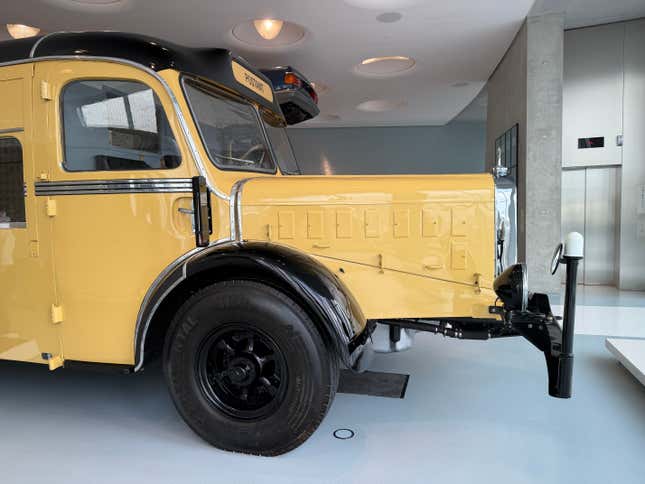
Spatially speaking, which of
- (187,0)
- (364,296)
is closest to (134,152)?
(364,296)

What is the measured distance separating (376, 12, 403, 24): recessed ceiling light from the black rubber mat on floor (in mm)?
5086

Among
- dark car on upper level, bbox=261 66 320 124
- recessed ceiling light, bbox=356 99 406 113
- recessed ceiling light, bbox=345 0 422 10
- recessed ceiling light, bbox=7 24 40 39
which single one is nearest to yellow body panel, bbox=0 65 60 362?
dark car on upper level, bbox=261 66 320 124

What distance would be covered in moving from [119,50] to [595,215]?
7347mm

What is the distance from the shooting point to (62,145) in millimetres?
2361

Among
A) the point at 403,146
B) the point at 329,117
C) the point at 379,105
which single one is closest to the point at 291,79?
the point at 379,105

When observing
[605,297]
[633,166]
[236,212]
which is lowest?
[605,297]

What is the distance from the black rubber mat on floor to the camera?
2896 millimetres

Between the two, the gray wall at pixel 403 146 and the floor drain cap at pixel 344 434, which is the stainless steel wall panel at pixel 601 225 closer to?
the floor drain cap at pixel 344 434

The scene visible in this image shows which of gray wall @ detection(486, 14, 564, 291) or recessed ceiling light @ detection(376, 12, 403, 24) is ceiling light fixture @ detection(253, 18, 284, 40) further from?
gray wall @ detection(486, 14, 564, 291)

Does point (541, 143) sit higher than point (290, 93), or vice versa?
point (290, 93)

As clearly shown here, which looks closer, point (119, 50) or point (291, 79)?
point (119, 50)

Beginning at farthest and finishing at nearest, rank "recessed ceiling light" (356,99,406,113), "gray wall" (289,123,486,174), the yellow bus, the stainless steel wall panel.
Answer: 1. "gray wall" (289,123,486,174)
2. "recessed ceiling light" (356,99,406,113)
3. the stainless steel wall panel
4. the yellow bus

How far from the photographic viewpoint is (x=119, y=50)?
229 centimetres

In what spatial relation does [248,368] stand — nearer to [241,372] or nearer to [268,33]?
[241,372]
